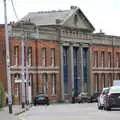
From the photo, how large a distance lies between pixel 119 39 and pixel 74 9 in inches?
710

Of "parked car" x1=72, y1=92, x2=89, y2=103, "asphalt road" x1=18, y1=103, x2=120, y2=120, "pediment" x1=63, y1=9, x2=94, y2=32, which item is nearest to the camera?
"asphalt road" x1=18, y1=103, x2=120, y2=120

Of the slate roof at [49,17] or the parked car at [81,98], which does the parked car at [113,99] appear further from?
the slate roof at [49,17]

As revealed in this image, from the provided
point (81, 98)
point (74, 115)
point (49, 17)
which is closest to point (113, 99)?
point (74, 115)

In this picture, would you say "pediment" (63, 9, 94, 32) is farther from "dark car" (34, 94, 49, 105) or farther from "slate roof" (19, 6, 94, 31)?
"dark car" (34, 94, 49, 105)

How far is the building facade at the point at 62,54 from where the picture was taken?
78812mm

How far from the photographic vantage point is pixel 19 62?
7869 centimetres

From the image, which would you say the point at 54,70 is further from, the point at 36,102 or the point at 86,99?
the point at 36,102

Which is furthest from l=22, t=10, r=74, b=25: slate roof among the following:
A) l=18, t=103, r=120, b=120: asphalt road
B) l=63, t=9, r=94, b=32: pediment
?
l=18, t=103, r=120, b=120: asphalt road

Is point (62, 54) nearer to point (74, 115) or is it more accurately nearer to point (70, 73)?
point (70, 73)

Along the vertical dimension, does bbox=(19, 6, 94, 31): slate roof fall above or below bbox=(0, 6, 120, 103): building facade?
above

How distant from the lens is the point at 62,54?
8819cm

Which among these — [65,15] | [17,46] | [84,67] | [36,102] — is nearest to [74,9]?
[65,15]

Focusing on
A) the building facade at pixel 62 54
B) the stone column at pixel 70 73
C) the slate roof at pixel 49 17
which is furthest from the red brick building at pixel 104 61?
the slate roof at pixel 49 17

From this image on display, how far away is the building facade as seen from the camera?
78.8 metres
